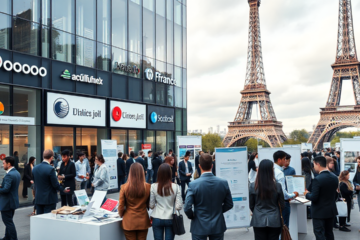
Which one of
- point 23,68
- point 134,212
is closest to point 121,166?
point 23,68

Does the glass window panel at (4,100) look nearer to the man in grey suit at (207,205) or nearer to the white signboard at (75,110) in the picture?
the white signboard at (75,110)

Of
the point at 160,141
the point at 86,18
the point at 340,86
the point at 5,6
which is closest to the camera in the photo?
the point at 5,6

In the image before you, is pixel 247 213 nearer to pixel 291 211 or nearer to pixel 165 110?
pixel 291 211

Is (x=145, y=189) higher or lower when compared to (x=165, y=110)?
lower

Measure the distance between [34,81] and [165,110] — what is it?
29.8 ft

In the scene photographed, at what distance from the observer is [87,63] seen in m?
15.7

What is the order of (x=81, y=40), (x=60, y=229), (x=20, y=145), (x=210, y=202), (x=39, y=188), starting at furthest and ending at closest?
(x=81, y=40), (x=20, y=145), (x=39, y=188), (x=60, y=229), (x=210, y=202)

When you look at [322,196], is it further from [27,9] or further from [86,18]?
[86,18]

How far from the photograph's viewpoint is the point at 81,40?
15422mm

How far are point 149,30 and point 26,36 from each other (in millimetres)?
8306

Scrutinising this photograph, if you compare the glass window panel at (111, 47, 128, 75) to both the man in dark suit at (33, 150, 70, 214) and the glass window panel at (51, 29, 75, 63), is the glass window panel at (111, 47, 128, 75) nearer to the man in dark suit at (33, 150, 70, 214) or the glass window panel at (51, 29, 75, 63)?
the glass window panel at (51, 29, 75, 63)

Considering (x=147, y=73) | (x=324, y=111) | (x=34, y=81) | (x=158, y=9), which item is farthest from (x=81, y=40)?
(x=324, y=111)

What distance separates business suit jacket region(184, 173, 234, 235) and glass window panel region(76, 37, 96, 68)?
A: 12.1m

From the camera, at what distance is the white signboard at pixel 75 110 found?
13.7 m
